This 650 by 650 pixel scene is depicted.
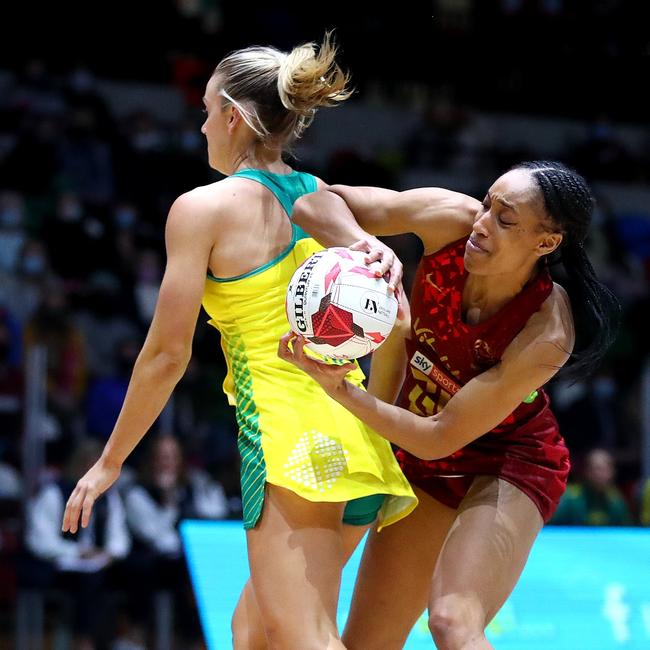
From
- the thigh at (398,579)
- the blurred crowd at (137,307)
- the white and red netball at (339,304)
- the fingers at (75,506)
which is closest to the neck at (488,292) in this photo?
the white and red netball at (339,304)

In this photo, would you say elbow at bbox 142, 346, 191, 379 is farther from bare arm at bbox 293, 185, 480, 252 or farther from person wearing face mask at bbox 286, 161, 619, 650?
bare arm at bbox 293, 185, 480, 252

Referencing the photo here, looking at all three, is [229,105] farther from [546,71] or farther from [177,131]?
[546,71]

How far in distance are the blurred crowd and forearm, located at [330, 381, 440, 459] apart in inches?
138

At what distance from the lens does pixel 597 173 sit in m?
12.1

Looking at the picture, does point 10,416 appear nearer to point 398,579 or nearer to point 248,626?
point 248,626

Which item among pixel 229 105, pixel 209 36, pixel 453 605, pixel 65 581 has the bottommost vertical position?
pixel 65 581

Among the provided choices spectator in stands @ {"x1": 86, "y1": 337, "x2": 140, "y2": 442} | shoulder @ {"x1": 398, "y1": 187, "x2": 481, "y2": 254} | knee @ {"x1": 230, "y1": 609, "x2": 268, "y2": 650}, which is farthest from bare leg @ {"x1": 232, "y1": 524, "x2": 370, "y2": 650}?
spectator in stands @ {"x1": 86, "y1": 337, "x2": 140, "y2": 442}

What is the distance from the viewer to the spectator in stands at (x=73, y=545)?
22.3 ft

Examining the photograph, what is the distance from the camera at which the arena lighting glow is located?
4742mm

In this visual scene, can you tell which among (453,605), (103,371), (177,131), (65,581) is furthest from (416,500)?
(177,131)

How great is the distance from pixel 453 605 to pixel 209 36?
31.5 ft

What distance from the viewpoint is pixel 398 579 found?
10.3ft

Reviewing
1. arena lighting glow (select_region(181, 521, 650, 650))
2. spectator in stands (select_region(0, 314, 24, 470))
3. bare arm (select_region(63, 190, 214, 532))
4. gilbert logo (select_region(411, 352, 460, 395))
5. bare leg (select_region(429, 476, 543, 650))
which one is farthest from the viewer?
spectator in stands (select_region(0, 314, 24, 470))

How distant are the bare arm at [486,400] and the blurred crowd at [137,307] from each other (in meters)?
3.54
